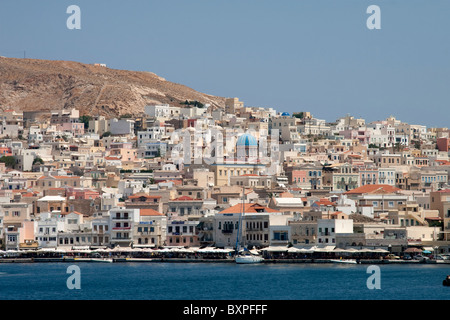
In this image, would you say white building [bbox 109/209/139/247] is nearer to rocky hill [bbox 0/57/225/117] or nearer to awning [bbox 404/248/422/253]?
awning [bbox 404/248/422/253]

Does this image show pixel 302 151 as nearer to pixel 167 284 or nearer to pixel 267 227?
pixel 267 227

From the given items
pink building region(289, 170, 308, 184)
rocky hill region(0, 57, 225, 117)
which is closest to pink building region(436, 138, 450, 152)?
pink building region(289, 170, 308, 184)

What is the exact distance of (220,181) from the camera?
92375 mm

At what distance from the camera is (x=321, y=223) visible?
61.9 m

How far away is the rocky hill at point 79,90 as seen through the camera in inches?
6604

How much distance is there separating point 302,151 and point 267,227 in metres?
48.9

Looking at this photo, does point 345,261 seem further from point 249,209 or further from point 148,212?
point 148,212

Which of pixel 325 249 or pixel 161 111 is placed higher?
pixel 161 111

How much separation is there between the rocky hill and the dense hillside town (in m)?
16.7

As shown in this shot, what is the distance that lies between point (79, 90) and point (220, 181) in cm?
8794

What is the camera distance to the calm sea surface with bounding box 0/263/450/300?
149 ft

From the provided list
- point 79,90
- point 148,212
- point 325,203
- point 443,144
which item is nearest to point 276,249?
point 325,203

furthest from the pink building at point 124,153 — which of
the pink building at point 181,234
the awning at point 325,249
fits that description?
the awning at point 325,249
